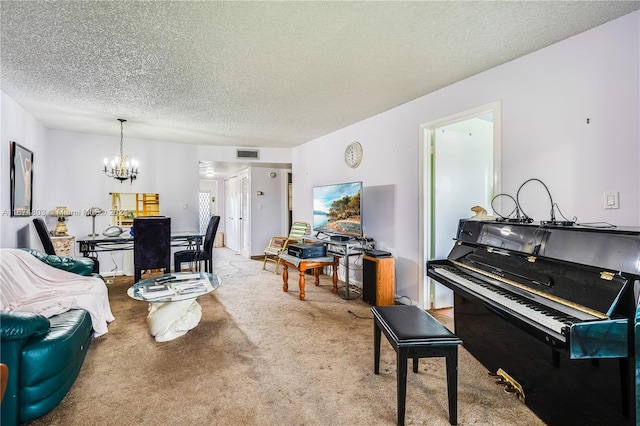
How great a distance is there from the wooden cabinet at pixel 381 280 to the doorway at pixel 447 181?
1.08ft

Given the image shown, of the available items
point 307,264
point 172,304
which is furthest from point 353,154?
point 172,304

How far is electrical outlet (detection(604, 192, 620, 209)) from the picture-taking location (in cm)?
189

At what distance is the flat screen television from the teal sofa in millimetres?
2826

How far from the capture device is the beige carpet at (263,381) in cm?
173

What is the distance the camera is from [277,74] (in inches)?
106

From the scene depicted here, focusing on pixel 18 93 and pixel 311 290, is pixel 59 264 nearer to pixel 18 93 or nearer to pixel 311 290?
pixel 18 93

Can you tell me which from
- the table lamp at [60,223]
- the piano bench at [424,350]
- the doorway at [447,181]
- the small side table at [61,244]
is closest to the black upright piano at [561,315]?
the piano bench at [424,350]

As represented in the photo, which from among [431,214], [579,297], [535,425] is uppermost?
[431,214]

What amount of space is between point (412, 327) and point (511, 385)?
0.76 m

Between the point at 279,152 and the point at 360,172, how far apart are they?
8.29 ft

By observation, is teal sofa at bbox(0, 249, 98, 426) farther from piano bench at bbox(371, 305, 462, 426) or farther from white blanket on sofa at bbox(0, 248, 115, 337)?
piano bench at bbox(371, 305, 462, 426)

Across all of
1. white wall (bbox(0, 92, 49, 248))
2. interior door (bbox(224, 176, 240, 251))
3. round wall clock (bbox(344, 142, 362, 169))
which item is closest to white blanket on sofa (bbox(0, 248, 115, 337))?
white wall (bbox(0, 92, 49, 248))

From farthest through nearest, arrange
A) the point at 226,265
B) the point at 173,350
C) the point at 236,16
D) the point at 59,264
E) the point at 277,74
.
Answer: the point at 226,265, the point at 59,264, the point at 277,74, the point at 173,350, the point at 236,16

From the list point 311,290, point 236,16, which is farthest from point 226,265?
point 236,16
